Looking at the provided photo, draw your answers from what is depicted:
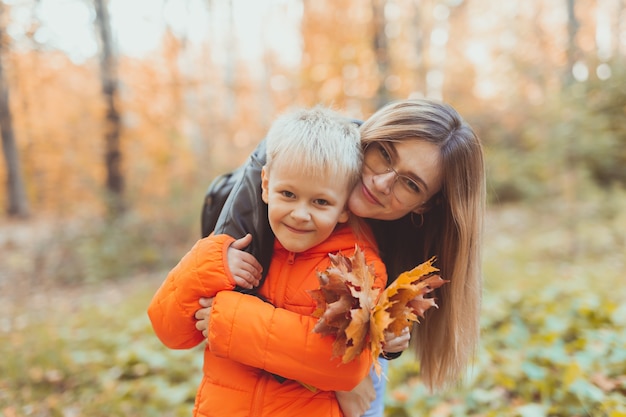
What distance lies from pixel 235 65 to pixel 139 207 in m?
10.4

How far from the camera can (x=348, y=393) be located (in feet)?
6.35

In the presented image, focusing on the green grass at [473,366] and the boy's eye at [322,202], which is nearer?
the boy's eye at [322,202]

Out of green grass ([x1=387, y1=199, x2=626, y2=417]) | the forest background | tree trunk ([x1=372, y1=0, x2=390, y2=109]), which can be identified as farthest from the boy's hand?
tree trunk ([x1=372, y1=0, x2=390, y2=109])

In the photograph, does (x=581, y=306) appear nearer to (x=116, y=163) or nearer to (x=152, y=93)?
(x=152, y=93)

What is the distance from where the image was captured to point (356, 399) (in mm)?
1965

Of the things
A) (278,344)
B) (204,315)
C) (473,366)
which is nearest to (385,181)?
(278,344)

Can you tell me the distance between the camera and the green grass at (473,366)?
3.28 metres

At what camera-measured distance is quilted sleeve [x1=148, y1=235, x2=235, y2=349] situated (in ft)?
5.77

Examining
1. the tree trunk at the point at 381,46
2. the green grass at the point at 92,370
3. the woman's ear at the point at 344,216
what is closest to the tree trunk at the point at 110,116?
the green grass at the point at 92,370

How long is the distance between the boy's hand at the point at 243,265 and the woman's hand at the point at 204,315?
0.14 meters

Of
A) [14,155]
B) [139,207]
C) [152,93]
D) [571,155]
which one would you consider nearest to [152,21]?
[152,93]

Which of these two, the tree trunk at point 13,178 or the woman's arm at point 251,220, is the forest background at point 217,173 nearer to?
the tree trunk at point 13,178

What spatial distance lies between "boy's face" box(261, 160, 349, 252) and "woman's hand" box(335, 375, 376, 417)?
0.62 m

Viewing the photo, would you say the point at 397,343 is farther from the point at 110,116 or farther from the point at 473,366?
the point at 110,116
